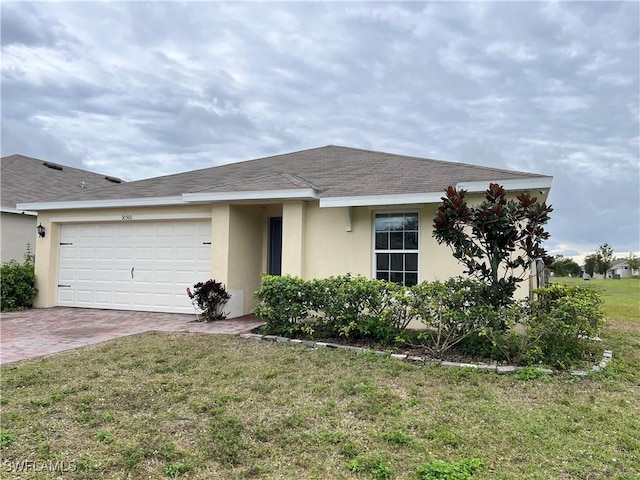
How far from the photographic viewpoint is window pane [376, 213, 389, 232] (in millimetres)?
8766

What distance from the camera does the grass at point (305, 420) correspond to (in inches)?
123

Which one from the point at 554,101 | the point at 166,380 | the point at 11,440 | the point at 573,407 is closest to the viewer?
the point at 11,440

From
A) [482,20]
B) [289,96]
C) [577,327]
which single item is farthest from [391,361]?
[289,96]

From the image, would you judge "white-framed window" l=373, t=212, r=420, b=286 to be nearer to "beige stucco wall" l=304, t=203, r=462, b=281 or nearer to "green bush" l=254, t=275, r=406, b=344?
"beige stucco wall" l=304, t=203, r=462, b=281

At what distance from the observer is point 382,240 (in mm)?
8773

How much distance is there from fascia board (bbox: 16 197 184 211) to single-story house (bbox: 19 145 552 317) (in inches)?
1.2

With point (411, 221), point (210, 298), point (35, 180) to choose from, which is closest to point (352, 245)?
point (411, 221)

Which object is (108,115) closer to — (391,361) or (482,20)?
(482,20)

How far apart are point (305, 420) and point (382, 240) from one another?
212 inches

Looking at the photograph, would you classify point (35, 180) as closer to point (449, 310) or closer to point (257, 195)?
point (257, 195)

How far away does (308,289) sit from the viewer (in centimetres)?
730

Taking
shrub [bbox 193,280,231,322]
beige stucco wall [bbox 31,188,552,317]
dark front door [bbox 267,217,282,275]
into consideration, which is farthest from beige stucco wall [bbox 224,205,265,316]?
shrub [bbox 193,280,231,322]

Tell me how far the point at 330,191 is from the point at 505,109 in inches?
331

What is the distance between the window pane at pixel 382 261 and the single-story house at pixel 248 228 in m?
0.02
